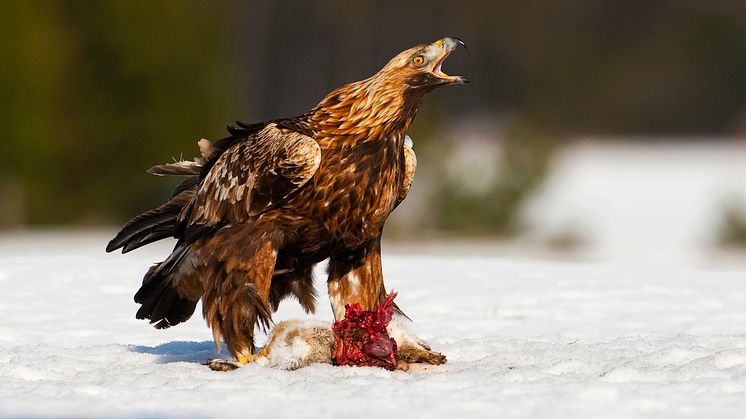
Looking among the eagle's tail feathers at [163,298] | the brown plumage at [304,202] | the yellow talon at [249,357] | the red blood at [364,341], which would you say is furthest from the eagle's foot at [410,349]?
the eagle's tail feathers at [163,298]

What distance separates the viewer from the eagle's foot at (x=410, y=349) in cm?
712

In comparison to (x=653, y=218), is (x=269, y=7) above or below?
above

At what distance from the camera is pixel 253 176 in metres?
7.13

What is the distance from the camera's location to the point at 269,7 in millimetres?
77875

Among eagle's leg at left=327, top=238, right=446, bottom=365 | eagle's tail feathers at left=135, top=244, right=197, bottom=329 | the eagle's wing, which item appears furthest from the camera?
eagle's tail feathers at left=135, top=244, right=197, bottom=329

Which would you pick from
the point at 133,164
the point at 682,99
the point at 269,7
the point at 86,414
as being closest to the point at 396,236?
the point at 133,164

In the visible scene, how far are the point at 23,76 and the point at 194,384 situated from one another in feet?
62.9

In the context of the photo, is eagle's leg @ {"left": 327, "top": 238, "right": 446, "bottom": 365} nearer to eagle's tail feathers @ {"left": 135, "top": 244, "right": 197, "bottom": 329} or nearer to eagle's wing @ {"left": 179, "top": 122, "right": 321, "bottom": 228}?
eagle's wing @ {"left": 179, "top": 122, "right": 321, "bottom": 228}

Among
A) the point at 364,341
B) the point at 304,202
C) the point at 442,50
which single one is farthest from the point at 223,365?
the point at 442,50

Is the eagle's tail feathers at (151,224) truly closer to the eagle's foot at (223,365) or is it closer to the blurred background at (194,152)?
the eagle's foot at (223,365)

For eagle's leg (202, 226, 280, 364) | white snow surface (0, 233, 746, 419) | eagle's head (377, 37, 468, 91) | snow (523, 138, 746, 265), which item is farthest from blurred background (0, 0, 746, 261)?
eagle's leg (202, 226, 280, 364)

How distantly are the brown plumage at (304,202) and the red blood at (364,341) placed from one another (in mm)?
220

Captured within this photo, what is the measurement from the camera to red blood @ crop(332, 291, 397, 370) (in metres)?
7.00

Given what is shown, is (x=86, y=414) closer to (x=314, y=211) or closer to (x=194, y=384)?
(x=194, y=384)
